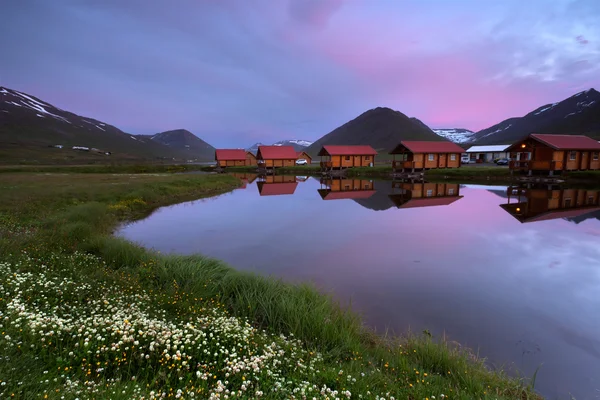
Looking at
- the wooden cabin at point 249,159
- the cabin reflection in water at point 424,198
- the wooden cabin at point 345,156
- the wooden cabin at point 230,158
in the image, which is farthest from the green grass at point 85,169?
the cabin reflection in water at point 424,198

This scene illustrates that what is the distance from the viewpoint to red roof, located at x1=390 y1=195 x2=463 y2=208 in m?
27.0

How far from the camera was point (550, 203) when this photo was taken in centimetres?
2570

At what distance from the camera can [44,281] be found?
6969mm

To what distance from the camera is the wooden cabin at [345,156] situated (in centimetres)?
6594

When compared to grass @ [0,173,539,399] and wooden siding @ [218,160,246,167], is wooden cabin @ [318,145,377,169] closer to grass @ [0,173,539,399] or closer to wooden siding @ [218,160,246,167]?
wooden siding @ [218,160,246,167]

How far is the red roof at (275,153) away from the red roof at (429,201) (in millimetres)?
52262

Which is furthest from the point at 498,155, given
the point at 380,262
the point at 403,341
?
the point at 403,341

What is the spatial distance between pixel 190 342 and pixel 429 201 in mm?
27823

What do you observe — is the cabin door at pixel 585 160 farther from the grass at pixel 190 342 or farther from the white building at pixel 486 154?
the grass at pixel 190 342

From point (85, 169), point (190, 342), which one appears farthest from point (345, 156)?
point (190, 342)

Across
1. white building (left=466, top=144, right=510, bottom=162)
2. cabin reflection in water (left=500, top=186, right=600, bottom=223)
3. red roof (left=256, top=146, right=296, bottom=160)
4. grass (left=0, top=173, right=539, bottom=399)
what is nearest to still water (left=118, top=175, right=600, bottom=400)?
cabin reflection in water (left=500, top=186, right=600, bottom=223)

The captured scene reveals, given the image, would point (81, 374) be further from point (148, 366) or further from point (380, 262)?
point (380, 262)

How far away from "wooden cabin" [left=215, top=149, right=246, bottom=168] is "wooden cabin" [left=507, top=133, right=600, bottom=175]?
66.7 meters

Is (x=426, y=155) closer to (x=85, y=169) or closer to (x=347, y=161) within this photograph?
(x=347, y=161)
